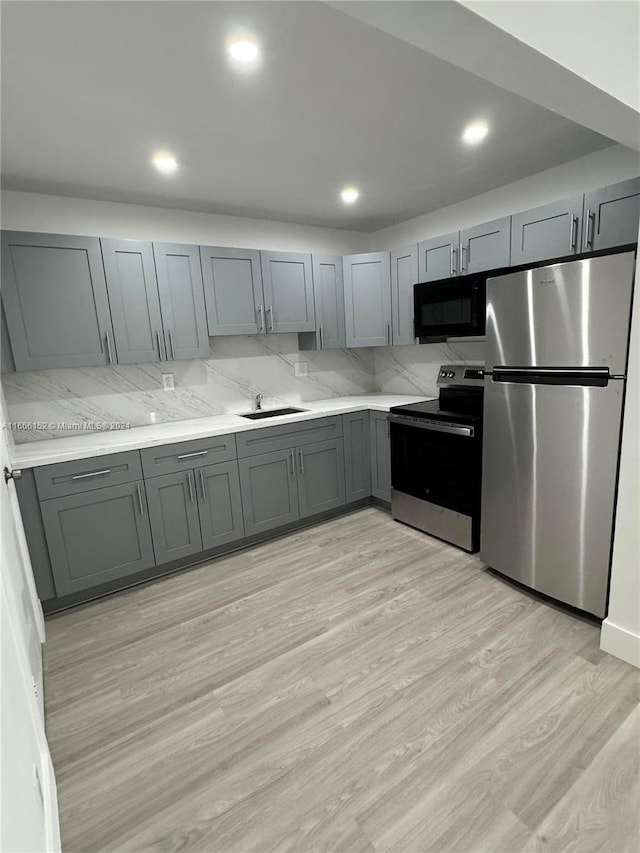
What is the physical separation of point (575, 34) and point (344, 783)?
2457 mm

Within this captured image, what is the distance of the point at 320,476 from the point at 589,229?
93.7 inches

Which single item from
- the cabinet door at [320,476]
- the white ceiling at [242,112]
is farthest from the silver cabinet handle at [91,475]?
the white ceiling at [242,112]

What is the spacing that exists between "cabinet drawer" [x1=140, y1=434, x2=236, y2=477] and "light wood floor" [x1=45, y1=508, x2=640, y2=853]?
0.79 m

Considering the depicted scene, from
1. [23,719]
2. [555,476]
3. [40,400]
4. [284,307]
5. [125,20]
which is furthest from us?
[284,307]

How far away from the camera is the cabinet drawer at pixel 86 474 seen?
2.32 metres

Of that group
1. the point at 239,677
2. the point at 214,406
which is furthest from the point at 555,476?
the point at 214,406

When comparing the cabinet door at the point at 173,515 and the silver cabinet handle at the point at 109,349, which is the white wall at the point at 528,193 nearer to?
the silver cabinet handle at the point at 109,349

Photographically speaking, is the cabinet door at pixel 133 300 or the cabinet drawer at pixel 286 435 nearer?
the cabinet door at pixel 133 300

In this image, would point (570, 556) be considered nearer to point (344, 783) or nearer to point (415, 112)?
point (344, 783)

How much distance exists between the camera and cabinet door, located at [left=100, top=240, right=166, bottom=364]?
268cm

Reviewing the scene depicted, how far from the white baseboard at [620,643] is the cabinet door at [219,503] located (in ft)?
7.29

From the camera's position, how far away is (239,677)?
1925mm

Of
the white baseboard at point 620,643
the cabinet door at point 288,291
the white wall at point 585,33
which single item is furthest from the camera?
the cabinet door at point 288,291

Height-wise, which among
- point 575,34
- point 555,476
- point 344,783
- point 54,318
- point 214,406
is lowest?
point 344,783
